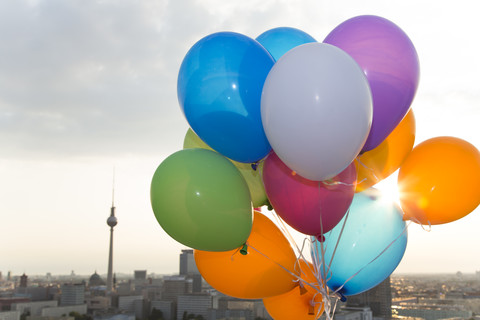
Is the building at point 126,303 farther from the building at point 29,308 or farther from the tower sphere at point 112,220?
the tower sphere at point 112,220

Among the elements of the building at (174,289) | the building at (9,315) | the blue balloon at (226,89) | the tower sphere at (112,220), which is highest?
the tower sphere at (112,220)

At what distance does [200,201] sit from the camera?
1.29 m

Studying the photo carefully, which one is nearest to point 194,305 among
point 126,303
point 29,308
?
point 126,303

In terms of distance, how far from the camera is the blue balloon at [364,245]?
1591mm

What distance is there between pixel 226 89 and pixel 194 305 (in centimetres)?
2397

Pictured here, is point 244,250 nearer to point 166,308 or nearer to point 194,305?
point 194,305

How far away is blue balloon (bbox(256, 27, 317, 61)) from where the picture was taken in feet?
5.19

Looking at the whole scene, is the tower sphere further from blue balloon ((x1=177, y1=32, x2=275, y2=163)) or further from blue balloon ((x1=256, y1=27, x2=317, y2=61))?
blue balloon ((x1=177, y1=32, x2=275, y2=163))

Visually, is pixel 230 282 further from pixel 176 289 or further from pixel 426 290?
pixel 426 290

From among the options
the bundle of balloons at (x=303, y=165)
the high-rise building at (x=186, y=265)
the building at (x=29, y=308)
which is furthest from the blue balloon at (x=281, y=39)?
the high-rise building at (x=186, y=265)

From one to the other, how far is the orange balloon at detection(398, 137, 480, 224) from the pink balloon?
11.7 inches

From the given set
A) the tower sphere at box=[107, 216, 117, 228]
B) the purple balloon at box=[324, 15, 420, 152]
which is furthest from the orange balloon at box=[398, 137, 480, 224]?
the tower sphere at box=[107, 216, 117, 228]

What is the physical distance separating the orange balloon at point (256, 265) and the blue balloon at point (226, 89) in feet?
1.15

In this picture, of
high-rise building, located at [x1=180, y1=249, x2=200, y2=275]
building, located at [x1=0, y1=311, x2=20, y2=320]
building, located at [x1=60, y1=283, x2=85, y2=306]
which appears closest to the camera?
building, located at [x1=0, y1=311, x2=20, y2=320]
